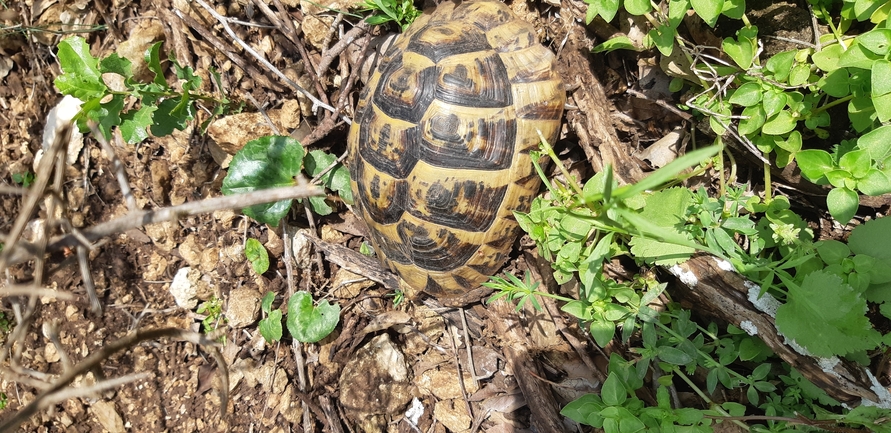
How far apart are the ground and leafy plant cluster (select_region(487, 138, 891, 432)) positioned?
71 centimetres

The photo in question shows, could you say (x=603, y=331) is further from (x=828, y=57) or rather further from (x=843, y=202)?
(x=828, y=57)

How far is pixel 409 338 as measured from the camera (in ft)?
10.5

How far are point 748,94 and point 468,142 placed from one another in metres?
1.11

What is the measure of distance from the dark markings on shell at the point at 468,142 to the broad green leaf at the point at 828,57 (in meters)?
1.16

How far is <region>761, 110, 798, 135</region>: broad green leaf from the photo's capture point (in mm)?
1870

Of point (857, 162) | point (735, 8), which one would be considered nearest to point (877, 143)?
point (857, 162)

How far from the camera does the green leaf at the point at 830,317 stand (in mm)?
1605

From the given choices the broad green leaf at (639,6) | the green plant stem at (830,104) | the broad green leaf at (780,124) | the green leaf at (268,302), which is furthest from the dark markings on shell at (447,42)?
the green leaf at (268,302)

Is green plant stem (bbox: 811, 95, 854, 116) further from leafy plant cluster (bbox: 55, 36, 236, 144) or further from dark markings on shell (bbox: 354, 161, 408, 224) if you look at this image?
leafy plant cluster (bbox: 55, 36, 236, 144)

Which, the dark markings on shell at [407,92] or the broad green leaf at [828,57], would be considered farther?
the dark markings on shell at [407,92]

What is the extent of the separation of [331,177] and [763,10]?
2.28m

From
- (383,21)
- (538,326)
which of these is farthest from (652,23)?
(538,326)

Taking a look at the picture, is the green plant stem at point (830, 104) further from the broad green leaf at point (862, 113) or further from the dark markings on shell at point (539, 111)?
the dark markings on shell at point (539, 111)

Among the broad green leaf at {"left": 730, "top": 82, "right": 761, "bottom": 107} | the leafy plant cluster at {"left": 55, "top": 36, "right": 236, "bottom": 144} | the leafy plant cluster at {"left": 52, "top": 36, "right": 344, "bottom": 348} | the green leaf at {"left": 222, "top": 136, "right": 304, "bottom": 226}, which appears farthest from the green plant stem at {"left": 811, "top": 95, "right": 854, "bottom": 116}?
the leafy plant cluster at {"left": 55, "top": 36, "right": 236, "bottom": 144}
